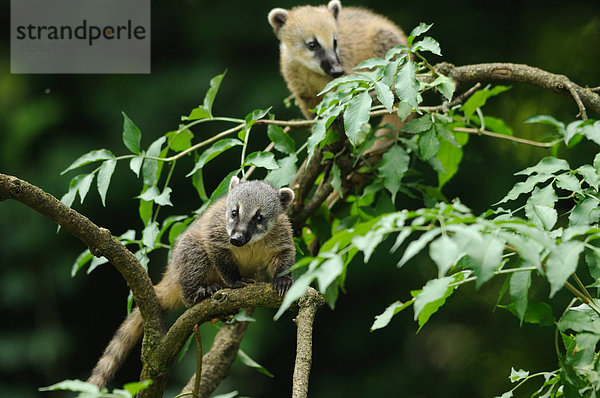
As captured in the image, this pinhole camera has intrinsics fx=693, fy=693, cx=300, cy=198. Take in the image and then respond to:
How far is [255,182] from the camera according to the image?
401 cm

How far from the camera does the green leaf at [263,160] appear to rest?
3308 mm

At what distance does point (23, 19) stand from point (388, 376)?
4.85 metres

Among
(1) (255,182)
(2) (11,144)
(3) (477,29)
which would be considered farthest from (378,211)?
(2) (11,144)

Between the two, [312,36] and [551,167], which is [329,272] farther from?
[312,36]

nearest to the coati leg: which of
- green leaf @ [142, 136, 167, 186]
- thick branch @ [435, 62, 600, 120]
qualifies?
green leaf @ [142, 136, 167, 186]

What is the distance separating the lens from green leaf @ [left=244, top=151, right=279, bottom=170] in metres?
3.31

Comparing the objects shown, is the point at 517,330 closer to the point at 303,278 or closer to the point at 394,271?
the point at 394,271

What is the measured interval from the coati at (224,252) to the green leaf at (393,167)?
55 centimetres

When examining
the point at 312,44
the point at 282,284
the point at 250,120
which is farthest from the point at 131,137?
the point at 312,44

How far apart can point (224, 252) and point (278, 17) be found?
2.61m

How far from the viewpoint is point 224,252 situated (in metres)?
3.81

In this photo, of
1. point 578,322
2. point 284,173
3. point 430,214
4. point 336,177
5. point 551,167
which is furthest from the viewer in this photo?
point 336,177

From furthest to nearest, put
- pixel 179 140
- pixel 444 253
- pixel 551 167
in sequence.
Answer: pixel 179 140, pixel 551 167, pixel 444 253

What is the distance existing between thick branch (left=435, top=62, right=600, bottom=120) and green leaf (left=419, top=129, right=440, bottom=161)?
405 mm
